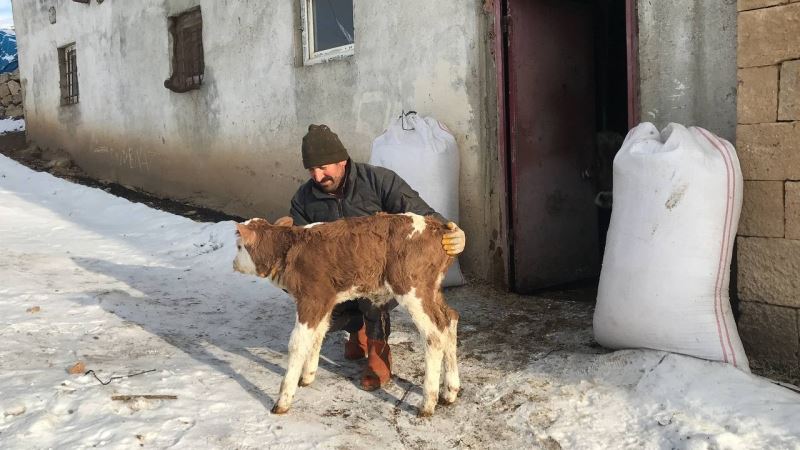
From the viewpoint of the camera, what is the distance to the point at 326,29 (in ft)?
23.6

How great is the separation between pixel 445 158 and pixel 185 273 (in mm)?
2708

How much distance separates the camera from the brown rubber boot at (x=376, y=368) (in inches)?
138

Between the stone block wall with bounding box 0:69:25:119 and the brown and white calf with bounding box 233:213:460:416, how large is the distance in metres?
17.1

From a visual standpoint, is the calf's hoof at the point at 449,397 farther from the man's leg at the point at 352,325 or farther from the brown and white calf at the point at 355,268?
the man's leg at the point at 352,325

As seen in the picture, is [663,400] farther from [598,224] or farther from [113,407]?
[598,224]

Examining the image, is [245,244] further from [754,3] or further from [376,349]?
[754,3]

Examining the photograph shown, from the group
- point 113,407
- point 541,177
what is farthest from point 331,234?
point 541,177

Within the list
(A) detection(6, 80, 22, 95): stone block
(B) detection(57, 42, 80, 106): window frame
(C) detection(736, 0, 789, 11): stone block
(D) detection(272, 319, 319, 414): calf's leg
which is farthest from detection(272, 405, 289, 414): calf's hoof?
(A) detection(6, 80, 22, 95): stone block

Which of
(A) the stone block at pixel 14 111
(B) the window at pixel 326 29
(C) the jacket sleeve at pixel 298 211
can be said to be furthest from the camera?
(A) the stone block at pixel 14 111

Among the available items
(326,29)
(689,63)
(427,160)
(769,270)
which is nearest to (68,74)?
(326,29)

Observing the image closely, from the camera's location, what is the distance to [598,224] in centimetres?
638

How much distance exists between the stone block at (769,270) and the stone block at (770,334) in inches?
2.1

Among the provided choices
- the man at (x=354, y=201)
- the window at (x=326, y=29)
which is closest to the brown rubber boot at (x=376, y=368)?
the man at (x=354, y=201)

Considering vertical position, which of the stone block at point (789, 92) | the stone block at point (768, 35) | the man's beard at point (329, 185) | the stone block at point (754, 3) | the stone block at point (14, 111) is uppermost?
the stone block at point (14, 111)
